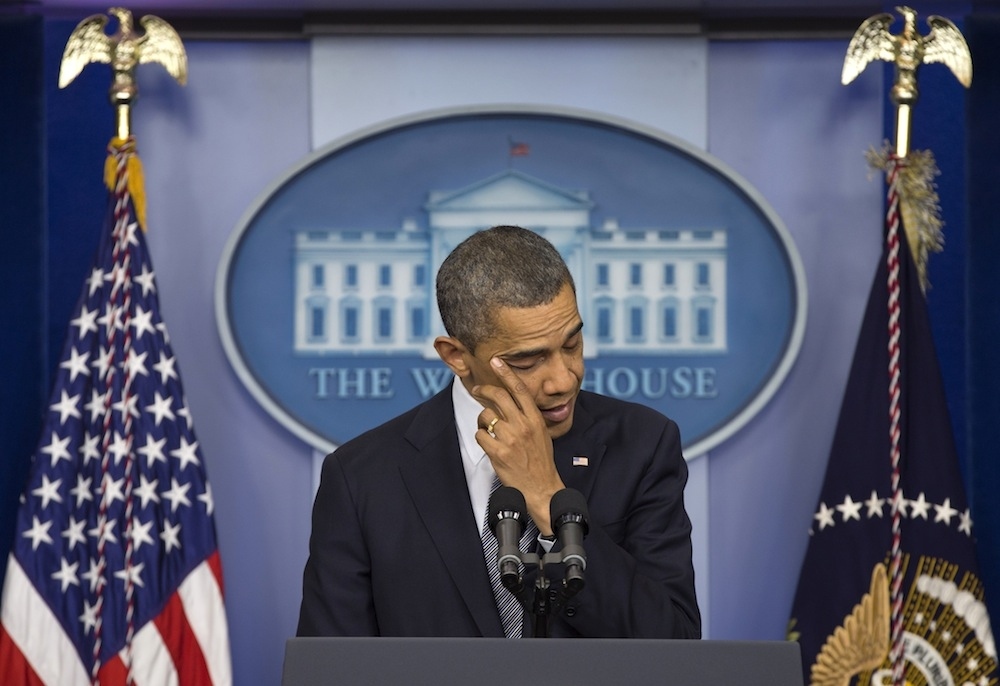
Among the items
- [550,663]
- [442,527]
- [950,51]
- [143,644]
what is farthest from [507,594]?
[950,51]

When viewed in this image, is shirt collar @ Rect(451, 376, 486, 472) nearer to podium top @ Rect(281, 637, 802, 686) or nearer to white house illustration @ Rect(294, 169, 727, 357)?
podium top @ Rect(281, 637, 802, 686)

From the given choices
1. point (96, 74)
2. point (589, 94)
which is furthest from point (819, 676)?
point (96, 74)

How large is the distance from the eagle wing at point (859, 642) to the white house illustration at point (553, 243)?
862 mm

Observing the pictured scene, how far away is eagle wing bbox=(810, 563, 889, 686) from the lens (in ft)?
12.4

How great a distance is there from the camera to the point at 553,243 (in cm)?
414

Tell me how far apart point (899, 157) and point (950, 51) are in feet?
1.15

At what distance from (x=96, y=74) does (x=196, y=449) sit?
4.05ft

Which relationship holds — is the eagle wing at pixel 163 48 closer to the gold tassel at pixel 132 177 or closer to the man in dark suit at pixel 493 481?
the gold tassel at pixel 132 177

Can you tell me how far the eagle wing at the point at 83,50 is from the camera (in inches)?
152

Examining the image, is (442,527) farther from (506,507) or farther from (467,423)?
(506,507)

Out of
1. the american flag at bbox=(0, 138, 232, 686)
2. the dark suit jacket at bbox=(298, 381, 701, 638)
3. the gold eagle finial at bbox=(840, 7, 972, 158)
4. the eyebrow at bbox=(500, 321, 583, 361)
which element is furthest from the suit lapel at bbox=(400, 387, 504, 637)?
the gold eagle finial at bbox=(840, 7, 972, 158)

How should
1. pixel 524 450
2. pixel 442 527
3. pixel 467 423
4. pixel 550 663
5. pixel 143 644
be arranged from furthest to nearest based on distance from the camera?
pixel 143 644
pixel 467 423
pixel 442 527
pixel 524 450
pixel 550 663

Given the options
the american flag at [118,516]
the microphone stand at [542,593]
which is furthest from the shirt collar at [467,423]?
the american flag at [118,516]

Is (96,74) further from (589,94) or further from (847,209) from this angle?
(847,209)
